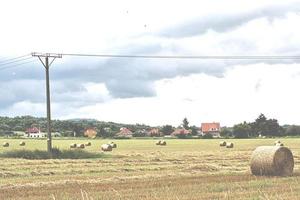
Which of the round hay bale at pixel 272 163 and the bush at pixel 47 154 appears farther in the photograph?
the bush at pixel 47 154

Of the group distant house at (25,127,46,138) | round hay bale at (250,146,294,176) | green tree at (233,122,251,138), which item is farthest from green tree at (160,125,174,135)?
round hay bale at (250,146,294,176)

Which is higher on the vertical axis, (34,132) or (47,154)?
(34,132)

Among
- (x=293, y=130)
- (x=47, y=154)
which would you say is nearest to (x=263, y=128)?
(x=293, y=130)

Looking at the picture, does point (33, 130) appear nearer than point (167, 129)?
No

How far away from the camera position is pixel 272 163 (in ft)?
80.2

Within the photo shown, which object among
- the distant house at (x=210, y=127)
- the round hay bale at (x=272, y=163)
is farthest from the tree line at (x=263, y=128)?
the round hay bale at (x=272, y=163)

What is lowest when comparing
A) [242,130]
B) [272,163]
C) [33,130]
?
[272,163]

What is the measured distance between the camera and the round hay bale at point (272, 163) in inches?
967

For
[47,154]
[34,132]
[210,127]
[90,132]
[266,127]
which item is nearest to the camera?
[47,154]

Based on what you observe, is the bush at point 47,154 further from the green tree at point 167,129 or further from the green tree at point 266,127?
the green tree at point 167,129

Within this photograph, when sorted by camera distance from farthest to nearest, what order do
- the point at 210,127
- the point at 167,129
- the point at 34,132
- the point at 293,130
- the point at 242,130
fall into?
the point at 210,127
the point at 34,132
the point at 167,129
the point at 293,130
the point at 242,130

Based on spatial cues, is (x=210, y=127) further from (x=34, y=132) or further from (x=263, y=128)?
(x=34, y=132)

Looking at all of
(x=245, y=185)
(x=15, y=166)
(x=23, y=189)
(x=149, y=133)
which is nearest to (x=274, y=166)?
(x=245, y=185)

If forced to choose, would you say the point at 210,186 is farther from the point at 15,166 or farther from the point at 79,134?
the point at 79,134
